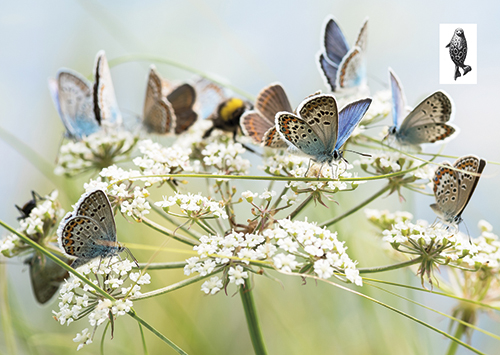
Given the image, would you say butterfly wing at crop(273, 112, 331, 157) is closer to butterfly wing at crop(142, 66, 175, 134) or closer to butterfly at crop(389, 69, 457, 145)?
butterfly at crop(389, 69, 457, 145)

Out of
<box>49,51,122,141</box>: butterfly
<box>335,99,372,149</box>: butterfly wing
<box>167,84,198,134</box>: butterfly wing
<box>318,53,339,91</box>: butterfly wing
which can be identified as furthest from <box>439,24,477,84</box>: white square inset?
<box>49,51,122,141</box>: butterfly

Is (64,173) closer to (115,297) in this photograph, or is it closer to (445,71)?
(115,297)

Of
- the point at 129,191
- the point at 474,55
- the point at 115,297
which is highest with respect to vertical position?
the point at 474,55

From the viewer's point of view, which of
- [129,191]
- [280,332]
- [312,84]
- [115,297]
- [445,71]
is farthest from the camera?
[312,84]

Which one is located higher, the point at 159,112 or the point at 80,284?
the point at 159,112

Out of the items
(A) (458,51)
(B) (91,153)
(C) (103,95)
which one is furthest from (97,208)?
(A) (458,51)

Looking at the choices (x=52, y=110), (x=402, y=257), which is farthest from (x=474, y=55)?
(x=52, y=110)
